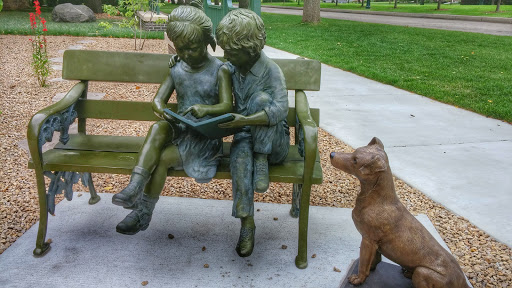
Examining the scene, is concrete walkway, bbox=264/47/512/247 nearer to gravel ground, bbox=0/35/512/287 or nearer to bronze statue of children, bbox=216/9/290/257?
gravel ground, bbox=0/35/512/287

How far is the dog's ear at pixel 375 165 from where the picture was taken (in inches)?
80.2

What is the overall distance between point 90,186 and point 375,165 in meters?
2.26

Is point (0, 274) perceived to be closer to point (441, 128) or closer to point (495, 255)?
point (495, 255)

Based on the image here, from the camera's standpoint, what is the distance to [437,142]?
5078 millimetres

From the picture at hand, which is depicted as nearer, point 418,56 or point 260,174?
point 260,174

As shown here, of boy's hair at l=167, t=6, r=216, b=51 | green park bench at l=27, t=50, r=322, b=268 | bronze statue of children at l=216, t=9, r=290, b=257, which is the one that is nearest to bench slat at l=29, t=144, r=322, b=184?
green park bench at l=27, t=50, r=322, b=268

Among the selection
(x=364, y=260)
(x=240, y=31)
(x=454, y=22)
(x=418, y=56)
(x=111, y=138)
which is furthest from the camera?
(x=454, y=22)

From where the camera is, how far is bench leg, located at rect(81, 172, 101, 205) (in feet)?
10.9

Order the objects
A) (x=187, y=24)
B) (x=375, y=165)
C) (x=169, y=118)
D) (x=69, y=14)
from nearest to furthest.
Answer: (x=375, y=165) < (x=187, y=24) < (x=169, y=118) < (x=69, y=14)

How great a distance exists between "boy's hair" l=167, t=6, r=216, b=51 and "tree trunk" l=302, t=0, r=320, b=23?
654 inches

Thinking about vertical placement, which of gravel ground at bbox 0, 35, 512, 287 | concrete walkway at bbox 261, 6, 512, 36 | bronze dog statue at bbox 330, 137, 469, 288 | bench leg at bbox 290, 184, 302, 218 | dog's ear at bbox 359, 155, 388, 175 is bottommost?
gravel ground at bbox 0, 35, 512, 287

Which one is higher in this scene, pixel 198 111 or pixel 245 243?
pixel 198 111

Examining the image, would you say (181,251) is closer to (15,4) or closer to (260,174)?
(260,174)

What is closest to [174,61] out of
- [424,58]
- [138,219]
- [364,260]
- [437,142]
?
[138,219]
